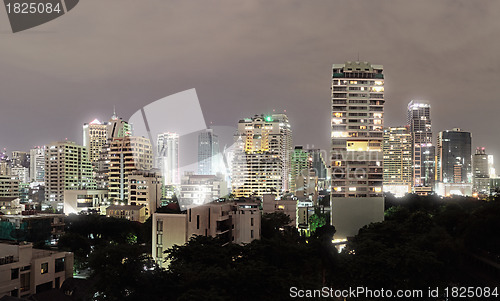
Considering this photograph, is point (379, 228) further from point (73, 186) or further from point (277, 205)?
point (73, 186)

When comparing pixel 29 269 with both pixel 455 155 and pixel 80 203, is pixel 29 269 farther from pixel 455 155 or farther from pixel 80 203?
pixel 455 155

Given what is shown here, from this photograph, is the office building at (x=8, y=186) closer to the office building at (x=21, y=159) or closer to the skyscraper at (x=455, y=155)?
the office building at (x=21, y=159)

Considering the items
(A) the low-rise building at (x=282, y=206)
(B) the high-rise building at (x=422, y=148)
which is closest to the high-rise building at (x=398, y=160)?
(B) the high-rise building at (x=422, y=148)

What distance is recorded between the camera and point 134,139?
1790 inches

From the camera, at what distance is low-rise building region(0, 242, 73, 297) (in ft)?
44.9

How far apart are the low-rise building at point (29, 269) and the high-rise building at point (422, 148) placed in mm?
71422

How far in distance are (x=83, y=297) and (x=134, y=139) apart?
3236cm

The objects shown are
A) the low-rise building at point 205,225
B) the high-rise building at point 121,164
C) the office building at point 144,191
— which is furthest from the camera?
the high-rise building at point 121,164

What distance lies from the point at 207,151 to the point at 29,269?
69.4m

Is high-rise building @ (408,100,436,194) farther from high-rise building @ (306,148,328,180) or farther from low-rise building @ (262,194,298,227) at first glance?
low-rise building @ (262,194,298,227)

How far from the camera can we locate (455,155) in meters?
95.6

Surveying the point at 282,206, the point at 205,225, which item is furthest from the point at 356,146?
the point at 205,225

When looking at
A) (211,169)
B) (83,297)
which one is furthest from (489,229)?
(211,169)

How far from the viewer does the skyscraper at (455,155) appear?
9344 cm
